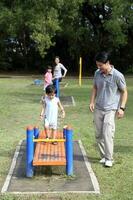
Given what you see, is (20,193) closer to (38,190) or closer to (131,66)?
(38,190)

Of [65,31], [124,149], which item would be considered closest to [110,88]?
[124,149]

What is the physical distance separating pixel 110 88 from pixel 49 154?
4.83 feet

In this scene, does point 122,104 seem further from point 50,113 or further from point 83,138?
point 83,138

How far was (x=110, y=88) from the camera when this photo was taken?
8.59m

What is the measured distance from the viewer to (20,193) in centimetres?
699

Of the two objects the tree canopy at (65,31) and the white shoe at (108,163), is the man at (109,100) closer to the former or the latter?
the white shoe at (108,163)

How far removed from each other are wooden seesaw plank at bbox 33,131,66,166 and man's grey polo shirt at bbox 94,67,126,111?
998mm

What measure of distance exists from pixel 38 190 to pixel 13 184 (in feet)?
1.61

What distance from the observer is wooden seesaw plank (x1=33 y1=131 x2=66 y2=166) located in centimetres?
770

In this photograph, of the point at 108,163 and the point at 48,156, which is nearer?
the point at 48,156

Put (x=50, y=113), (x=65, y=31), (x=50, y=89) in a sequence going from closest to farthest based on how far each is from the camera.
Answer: (x=50, y=89)
(x=50, y=113)
(x=65, y=31)

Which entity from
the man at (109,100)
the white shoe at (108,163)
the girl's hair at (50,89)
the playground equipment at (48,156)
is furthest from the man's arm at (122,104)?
the girl's hair at (50,89)

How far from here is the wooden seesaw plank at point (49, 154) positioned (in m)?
7.70

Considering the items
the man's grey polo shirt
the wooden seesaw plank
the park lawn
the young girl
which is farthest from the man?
the young girl
